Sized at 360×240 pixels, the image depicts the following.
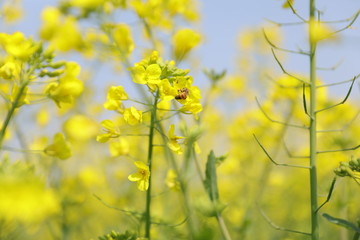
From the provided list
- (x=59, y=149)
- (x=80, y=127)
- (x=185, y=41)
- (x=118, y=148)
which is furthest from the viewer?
(x=80, y=127)

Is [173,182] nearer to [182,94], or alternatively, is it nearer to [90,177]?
[182,94]

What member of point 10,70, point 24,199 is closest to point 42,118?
point 10,70

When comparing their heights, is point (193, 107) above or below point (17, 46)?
below

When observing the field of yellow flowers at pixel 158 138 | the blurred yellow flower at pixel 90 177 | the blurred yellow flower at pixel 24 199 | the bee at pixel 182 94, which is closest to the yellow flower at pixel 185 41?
the field of yellow flowers at pixel 158 138

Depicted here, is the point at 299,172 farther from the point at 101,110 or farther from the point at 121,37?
the point at 121,37

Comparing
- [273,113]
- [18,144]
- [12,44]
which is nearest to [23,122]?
[18,144]

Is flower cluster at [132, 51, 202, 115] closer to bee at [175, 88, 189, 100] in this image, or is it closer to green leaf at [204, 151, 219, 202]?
bee at [175, 88, 189, 100]

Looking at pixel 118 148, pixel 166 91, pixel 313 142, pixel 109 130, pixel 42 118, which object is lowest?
pixel 42 118
